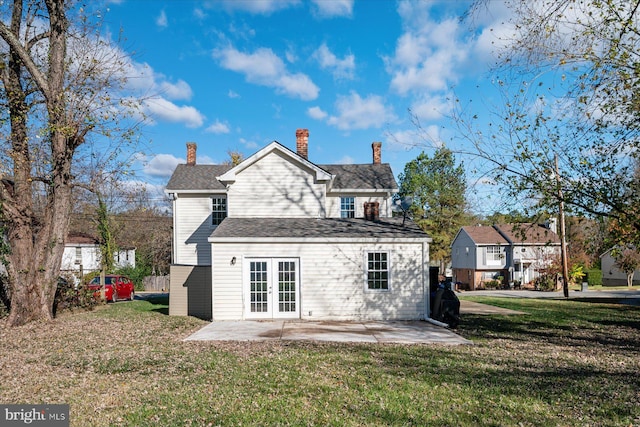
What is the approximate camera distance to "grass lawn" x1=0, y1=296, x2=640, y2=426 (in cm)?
638

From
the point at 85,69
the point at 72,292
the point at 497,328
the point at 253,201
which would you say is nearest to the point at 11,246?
the point at 72,292

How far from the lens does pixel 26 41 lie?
16.7 metres

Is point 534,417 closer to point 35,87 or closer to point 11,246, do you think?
point 11,246

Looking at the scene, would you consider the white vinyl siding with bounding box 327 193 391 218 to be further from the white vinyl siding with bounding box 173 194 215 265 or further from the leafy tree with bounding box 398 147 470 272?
the leafy tree with bounding box 398 147 470 272

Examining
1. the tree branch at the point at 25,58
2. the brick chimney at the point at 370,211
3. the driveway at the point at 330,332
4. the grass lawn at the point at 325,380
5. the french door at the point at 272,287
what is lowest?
the driveway at the point at 330,332

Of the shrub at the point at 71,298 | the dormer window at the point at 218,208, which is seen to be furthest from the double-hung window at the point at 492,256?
the shrub at the point at 71,298

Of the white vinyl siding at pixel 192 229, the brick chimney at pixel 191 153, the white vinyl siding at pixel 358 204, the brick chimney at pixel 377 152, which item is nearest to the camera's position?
the white vinyl siding at pixel 358 204

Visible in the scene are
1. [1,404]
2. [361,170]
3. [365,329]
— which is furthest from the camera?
[361,170]

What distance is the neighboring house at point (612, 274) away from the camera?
4700cm

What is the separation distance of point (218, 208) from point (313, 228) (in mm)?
7753

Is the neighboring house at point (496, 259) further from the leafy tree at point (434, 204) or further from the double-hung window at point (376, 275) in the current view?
the double-hung window at point (376, 275)

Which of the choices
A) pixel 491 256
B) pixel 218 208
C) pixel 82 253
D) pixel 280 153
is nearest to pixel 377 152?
pixel 280 153

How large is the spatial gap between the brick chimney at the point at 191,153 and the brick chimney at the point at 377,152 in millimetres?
10377

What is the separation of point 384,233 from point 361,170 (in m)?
7.96
